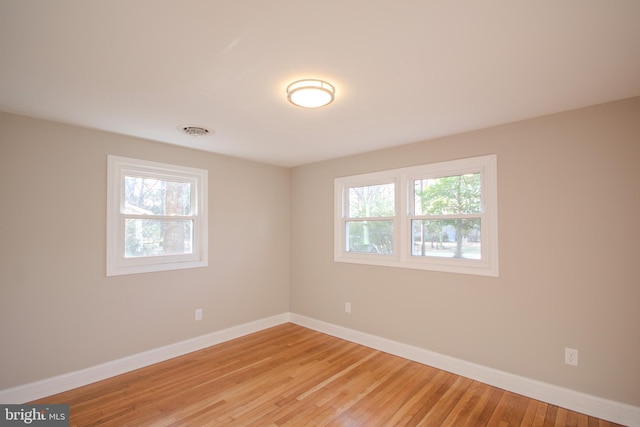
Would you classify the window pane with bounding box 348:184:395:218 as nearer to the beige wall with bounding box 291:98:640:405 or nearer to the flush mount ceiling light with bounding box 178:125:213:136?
the beige wall with bounding box 291:98:640:405

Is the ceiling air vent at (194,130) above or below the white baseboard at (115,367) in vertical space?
above

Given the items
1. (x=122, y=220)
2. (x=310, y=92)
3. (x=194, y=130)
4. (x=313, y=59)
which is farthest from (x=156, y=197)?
(x=313, y=59)

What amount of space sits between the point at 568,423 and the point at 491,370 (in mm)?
618

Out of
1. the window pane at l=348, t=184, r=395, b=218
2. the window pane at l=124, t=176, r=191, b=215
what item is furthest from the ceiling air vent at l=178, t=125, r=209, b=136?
the window pane at l=348, t=184, r=395, b=218

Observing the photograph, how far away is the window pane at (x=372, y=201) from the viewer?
12.0 feet

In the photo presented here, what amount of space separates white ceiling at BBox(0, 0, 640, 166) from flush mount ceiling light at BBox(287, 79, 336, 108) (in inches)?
2.7

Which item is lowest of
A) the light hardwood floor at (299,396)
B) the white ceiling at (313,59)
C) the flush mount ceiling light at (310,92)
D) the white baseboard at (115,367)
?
the light hardwood floor at (299,396)

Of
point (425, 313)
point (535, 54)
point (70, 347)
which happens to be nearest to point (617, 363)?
point (425, 313)

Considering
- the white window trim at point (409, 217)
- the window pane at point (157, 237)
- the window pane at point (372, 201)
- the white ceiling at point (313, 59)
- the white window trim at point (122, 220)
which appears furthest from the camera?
the window pane at point (372, 201)

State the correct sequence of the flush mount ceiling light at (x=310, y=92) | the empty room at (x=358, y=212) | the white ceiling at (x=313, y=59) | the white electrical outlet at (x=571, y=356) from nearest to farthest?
the white ceiling at (x=313, y=59)
the empty room at (x=358, y=212)
the flush mount ceiling light at (x=310, y=92)
the white electrical outlet at (x=571, y=356)

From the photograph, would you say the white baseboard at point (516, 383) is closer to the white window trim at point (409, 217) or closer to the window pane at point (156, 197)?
the white window trim at point (409, 217)

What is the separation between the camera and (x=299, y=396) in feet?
8.46

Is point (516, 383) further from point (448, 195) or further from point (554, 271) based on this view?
point (448, 195)

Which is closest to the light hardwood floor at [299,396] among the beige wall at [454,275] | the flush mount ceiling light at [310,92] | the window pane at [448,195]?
the beige wall at [454,275]
